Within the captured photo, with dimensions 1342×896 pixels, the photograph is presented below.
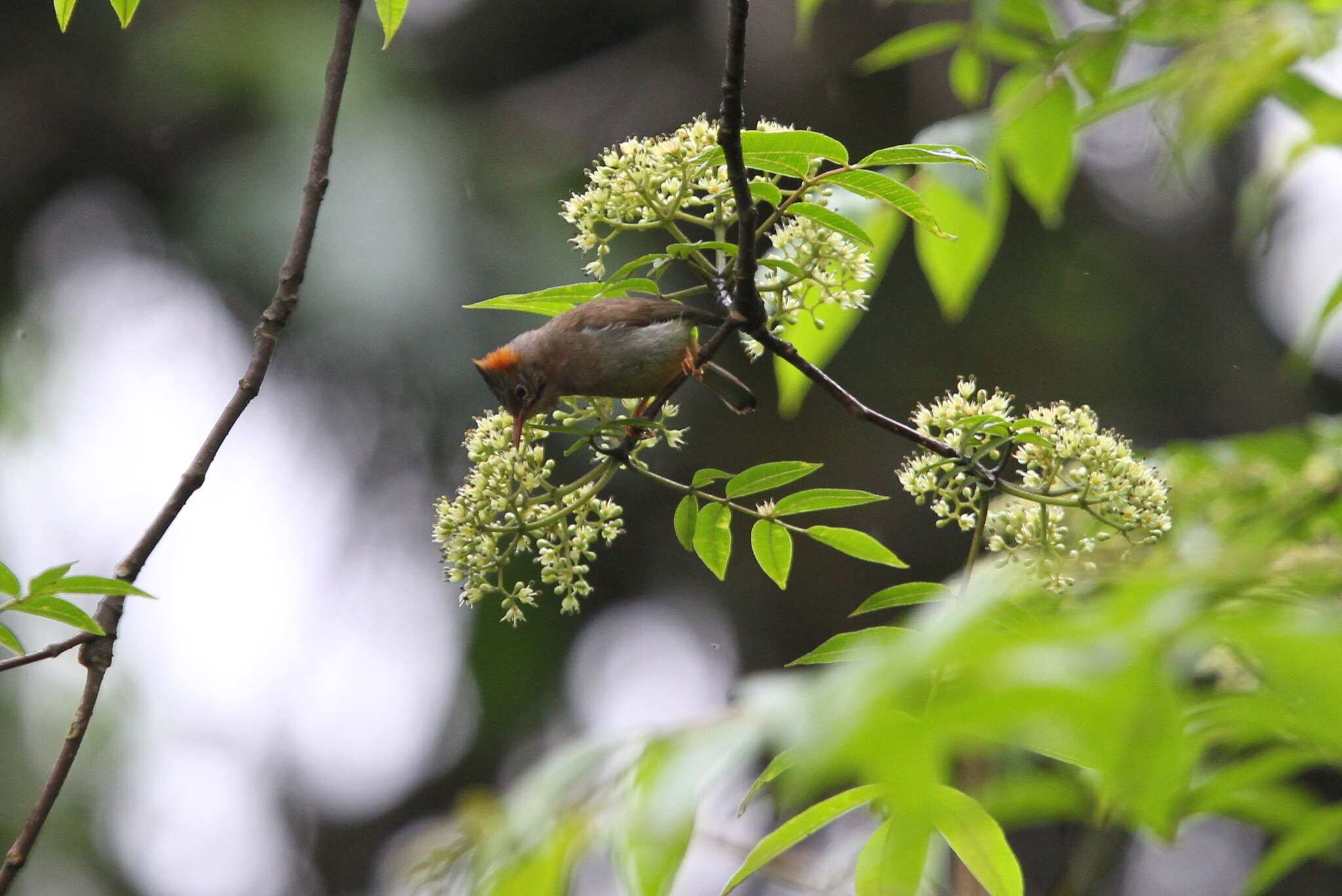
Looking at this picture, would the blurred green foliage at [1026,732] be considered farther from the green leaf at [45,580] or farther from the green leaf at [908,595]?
the green leaf at [45,580]

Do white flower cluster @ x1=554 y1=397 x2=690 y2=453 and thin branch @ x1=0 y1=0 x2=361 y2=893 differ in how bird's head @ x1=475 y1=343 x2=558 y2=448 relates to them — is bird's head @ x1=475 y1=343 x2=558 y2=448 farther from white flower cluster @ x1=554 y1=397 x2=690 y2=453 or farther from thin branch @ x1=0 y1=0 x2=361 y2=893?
thin branch @ x1=0 y1=0 x2=361 y2=893

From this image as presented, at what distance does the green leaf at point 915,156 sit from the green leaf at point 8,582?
1628 mm

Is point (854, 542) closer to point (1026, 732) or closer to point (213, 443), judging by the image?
point (1026, 732)

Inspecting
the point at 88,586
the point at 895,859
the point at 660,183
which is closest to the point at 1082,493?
the point at 660,183

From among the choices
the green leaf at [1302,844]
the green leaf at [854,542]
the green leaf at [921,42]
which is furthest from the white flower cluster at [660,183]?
the green leaf at [1302,844]

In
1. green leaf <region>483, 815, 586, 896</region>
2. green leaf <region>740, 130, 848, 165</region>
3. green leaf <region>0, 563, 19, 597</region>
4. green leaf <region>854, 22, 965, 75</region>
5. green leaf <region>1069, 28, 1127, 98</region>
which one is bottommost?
green leaf <region>483, 815, 586, 896</region>

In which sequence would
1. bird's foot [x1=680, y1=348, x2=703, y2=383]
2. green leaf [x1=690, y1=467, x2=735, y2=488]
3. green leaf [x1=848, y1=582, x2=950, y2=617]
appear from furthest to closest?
bird's foot [x1=680, y1=348, x2=703, y2=383]
green leaf [x1=690, y1=467, x2=735, y2=488]
green leaf [x1=848, y1=582, x2=950, y2=617]

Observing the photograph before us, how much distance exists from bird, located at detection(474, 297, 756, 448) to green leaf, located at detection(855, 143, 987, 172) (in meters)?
1.30

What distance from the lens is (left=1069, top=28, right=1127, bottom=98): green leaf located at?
7.09 ft

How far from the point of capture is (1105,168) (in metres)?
9.55

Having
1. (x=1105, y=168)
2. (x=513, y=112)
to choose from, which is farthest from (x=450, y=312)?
(x=1105, y=168)

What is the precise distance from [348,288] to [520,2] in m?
4.04

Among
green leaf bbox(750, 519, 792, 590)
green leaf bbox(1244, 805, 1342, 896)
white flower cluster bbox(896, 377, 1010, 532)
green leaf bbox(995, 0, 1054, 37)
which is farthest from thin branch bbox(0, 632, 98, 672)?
green leaf bbox(995, 0, 1054, 37)

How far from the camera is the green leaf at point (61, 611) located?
196 centimetres
